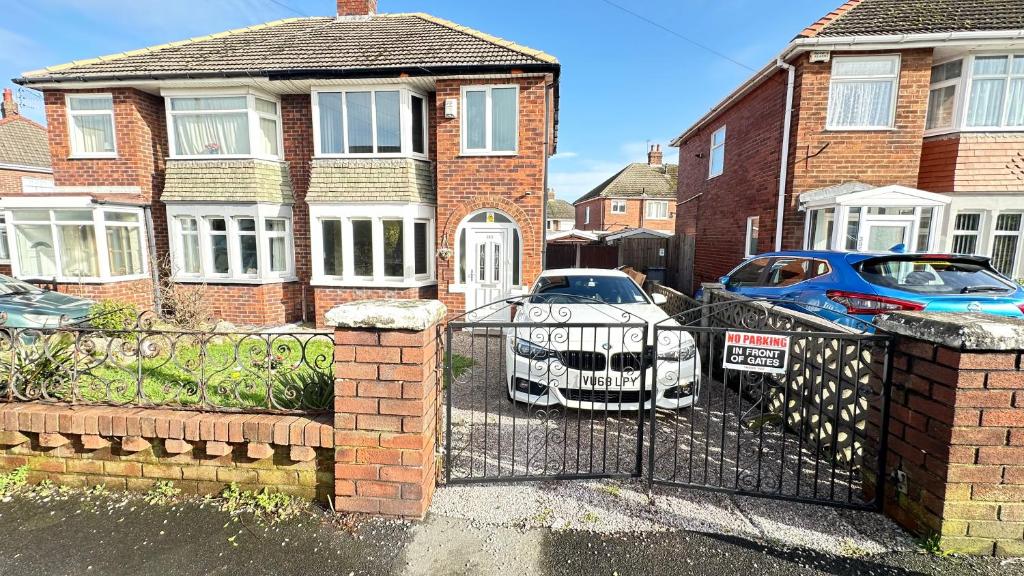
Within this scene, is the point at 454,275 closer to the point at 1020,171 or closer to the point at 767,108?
the point at 767,108

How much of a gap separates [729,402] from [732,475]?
6.33 feet

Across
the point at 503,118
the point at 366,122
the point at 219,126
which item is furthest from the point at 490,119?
the point at 219,126

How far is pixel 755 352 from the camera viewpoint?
2.69 m

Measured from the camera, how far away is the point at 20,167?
1767cm

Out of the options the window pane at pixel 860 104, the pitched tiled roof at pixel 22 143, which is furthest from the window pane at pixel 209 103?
the pitched tiled roof at pixel 22 143

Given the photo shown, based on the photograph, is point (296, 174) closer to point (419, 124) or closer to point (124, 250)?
point (419, 124)

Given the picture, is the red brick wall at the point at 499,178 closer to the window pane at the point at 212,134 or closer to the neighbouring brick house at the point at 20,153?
the window pane at the point at 212,134

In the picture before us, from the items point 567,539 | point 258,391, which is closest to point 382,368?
point 567,539

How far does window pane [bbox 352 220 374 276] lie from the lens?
9.27m

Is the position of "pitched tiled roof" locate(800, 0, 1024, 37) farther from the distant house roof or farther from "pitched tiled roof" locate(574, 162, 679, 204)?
the distant house roof

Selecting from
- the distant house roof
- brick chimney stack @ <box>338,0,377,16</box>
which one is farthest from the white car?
the distant house roof

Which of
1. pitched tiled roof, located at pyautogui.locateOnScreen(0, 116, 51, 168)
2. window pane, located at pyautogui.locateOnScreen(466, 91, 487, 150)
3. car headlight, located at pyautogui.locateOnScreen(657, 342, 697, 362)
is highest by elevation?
pitched tiled roof, located at pyautogui.locateOnScreen(0, 116, 51, 168)

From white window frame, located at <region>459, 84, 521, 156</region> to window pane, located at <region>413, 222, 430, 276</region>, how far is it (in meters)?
1.86

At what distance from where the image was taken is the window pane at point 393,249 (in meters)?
9.22
